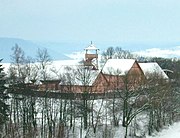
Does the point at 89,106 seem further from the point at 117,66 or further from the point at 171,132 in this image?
the point at 117,66

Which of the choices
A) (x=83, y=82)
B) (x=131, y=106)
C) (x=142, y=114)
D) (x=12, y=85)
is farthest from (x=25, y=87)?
(x=142, y=114)

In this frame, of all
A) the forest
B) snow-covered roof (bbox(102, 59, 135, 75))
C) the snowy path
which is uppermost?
snow-covered roof (bbox(102, 59, 135, 75))

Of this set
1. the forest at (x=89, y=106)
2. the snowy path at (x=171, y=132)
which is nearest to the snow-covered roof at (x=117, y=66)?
the forest at (x=89, y=106)

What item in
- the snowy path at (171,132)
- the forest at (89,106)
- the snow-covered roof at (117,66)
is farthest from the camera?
the snow-covered roof at (117,66)

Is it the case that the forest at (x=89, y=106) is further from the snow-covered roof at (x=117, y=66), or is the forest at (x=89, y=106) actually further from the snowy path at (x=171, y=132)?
the snow-covered roof at (x=117, y=66)

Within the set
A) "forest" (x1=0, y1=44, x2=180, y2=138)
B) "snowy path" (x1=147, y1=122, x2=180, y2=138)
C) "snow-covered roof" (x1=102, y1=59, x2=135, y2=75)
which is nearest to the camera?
"forest" (x1=0, y1=44, x2=180, y2=138)

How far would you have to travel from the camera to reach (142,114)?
185 feet

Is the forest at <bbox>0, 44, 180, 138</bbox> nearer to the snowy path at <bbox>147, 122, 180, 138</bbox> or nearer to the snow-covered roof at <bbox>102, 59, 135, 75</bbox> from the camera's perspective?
the snowy path at <bbox>147, 122, 180, 138</bbox>

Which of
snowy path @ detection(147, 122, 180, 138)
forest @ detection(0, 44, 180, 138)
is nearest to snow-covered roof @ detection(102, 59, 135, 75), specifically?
forest @ detection(0, 44, 180, 138)

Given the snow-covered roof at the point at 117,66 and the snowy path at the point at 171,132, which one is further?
the snow-covered roof at the point at 117,66

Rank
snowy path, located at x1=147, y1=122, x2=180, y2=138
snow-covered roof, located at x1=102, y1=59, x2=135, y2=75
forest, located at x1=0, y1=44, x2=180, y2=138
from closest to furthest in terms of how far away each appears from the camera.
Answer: forest, located at x1=0, y1=44, x2=180, y2=138 → snowy path, located at x1=147, y1=122, x2=180, y2=138 → snow-covered roof, located at x1=102, y1=59, x2=135, y2=75

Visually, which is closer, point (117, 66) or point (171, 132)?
point (171, 132)

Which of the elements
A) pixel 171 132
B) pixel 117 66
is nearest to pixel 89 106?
pixel 171 132

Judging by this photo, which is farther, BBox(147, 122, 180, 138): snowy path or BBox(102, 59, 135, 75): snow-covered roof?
BBox(102, 59, 135, 75): snow-covered roof
